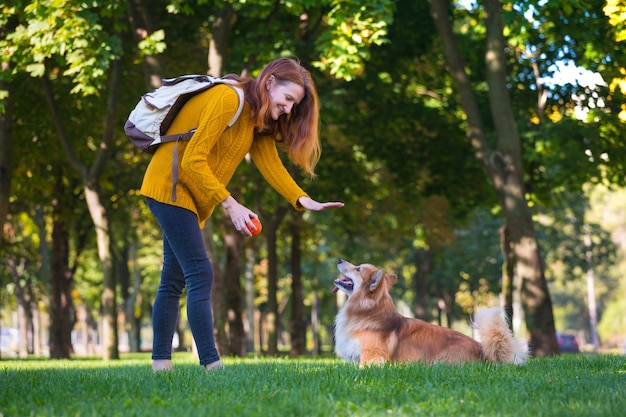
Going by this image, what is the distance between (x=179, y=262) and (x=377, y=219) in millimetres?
17852

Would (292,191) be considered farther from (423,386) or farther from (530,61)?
(530,61)

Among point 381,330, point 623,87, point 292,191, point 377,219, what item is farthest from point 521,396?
point 377,219

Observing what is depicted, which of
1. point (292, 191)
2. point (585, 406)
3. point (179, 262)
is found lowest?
point (585, 406)

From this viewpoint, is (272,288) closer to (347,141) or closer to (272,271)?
(272,271)

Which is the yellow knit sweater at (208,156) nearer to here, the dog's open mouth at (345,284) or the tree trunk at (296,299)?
the dog's open mouth at (345,284)

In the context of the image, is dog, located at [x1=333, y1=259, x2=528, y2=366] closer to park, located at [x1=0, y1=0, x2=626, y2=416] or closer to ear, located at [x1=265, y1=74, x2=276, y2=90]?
park, located at [x1=0, y1=0, x2=626, y2=416]

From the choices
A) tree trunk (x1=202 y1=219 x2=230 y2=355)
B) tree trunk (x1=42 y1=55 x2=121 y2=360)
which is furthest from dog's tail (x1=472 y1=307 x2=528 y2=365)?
tree trunk (x1=42 y1=55 x2=121 y2=360)

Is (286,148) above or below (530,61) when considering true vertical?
below

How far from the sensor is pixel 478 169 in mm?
18609

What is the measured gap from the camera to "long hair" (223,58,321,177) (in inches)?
234

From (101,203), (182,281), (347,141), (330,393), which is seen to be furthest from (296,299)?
(330,393)

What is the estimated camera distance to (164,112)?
6059 millimetres

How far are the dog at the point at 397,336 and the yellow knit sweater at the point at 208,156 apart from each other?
1.97 meters

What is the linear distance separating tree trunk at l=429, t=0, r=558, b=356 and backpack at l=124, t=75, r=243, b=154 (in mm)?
9100
